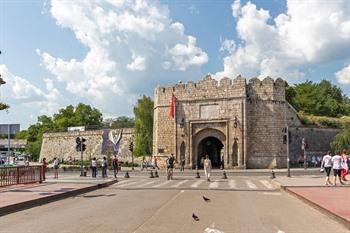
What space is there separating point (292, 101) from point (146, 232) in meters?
66.1

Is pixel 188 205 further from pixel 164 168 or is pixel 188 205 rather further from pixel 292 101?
pixel 292 101

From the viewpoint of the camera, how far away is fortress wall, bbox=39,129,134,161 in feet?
217

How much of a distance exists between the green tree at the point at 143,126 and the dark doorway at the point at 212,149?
33.7 ft

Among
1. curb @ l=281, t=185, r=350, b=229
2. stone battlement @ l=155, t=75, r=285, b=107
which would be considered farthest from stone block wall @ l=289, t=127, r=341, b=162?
curb @ l=281, t=185, r=350, b=229

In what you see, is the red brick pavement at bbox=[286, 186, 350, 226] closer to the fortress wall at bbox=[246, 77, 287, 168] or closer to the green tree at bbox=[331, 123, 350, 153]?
the fortress wall at bbox=[246, 77, 287, 168]

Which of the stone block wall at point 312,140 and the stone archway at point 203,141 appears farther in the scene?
the stone block wall at point 312,140


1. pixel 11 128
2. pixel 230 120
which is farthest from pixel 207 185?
pixel 230 120

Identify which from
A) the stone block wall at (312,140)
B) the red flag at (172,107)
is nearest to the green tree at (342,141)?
the stone block wall at (312,140)

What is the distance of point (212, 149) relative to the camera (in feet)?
172

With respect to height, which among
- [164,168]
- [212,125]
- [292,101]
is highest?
[292,101]

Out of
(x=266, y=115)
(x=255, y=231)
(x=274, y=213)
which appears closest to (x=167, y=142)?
(x=266, y=115)

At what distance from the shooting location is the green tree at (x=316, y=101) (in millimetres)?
73250

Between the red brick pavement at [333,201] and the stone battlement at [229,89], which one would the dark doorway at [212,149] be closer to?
the stone battlement at [229,89]

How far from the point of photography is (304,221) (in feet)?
38.8
